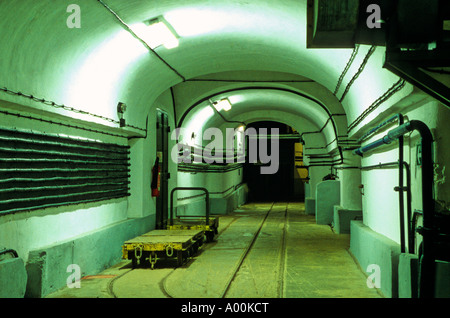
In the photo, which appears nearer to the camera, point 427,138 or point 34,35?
point 427,138

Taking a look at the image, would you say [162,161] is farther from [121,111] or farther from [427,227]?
[427,227]

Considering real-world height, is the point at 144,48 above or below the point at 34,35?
above

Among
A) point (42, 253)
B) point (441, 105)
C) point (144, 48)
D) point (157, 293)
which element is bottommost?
point (157, 293)

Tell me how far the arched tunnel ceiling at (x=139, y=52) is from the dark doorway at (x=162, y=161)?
154 cm

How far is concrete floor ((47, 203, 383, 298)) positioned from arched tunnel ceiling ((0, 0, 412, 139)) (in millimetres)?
2921

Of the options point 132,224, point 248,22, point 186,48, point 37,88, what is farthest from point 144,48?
point 132,224

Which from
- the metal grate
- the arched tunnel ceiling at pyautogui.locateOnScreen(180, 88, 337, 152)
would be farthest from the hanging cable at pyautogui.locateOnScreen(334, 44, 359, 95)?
the metal grate

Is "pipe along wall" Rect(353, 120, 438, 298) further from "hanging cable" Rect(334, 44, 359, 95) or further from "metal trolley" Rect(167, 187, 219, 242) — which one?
"metal trolley" Rect(167, 187, 219, 242)

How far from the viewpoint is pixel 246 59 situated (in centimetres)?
1123

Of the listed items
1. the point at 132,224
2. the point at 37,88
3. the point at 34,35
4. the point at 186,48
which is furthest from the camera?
the point at 132,224

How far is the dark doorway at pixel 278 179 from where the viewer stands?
33406 millimetres

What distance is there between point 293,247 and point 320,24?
7.92 meters

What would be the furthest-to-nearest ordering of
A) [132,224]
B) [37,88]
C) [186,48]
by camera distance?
[132,224], [186,48], [37,88]

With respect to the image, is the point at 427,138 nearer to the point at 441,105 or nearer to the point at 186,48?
the point at 441,105
